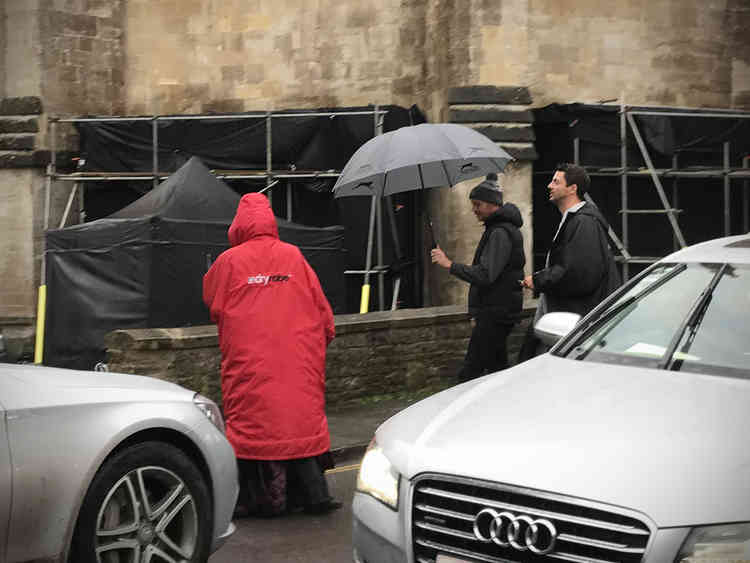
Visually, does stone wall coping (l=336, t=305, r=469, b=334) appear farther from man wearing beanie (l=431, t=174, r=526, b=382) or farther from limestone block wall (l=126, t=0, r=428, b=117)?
limestone block wall (l=126, t=0, r=428, b=117)

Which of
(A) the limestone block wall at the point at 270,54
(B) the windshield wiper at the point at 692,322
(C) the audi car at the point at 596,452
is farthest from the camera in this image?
(A) the limestone block wall at the point at 270,54

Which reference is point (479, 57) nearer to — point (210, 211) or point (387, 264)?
point (387, 264)

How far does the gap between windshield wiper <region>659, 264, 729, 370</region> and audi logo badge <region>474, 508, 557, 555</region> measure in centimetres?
109

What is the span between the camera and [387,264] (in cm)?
1708

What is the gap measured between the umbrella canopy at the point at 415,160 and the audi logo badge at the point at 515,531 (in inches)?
231

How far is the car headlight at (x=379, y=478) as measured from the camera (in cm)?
386

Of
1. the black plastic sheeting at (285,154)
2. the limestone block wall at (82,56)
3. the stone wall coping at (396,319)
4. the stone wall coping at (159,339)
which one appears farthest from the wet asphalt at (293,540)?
the limestone block wall at (82,56)

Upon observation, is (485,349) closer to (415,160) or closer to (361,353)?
(415,160)

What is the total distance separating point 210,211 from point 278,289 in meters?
7.06

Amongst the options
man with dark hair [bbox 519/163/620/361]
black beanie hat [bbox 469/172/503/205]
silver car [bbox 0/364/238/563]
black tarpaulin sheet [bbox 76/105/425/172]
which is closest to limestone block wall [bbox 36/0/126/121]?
black tarpaulin sheet [bbox 76/105/425/172]

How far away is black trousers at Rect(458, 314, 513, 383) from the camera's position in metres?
8.52

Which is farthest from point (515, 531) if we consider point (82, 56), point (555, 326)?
point (82, 56)

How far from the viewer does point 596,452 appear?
136 inches

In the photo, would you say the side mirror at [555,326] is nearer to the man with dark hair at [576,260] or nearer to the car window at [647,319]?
the car window at [647,319]
